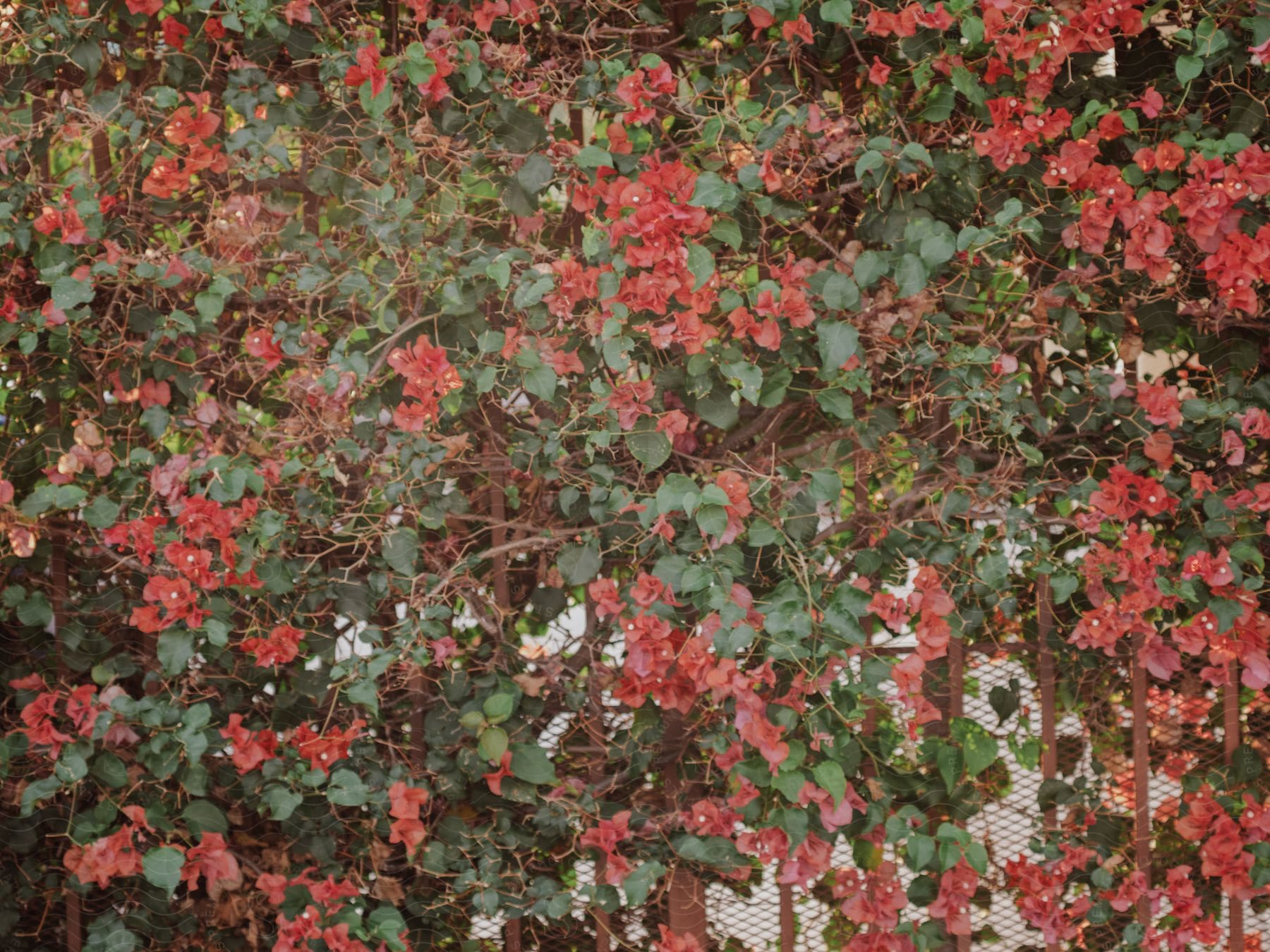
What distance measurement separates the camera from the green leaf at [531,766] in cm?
193

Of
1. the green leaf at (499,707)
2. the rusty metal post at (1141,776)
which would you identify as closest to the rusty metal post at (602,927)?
the green leaf at (499,707)

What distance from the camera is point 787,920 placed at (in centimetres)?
203

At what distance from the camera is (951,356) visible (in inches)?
72.6

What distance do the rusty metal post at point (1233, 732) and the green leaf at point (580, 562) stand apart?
120 cm

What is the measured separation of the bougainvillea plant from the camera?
1823 millimetres

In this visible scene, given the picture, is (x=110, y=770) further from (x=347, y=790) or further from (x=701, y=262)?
(x=701, y=262)

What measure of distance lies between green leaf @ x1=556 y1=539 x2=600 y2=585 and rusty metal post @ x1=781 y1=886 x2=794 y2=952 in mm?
709

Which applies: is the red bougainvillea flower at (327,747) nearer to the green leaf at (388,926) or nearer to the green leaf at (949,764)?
the green leaf at (388,926)

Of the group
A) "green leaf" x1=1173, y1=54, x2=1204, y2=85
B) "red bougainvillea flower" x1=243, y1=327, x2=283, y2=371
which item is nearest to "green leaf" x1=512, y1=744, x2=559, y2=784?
"red bougainvillea flower" x1=243, y1=327, x2=283, y2=371

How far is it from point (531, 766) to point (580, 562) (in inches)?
15.1

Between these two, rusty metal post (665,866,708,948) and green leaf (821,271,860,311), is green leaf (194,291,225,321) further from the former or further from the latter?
rusty metal post (665,866,708,948)

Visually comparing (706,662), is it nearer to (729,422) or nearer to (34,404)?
(729,422)

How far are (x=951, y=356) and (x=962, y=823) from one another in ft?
2.83

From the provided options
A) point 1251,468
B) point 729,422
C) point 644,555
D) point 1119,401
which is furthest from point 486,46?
point 1251,468
